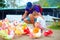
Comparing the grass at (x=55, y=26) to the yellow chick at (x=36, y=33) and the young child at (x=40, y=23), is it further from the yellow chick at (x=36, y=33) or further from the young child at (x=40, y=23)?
the yellow chick at (x=36, y=33)

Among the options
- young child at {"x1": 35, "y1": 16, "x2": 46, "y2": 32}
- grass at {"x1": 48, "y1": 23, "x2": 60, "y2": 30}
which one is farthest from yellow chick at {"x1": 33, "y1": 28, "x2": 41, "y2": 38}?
grass at {"x1": 48, "y1": 23, "x2": 60, "y2": 30}

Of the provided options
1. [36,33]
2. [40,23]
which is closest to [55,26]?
[40,23]

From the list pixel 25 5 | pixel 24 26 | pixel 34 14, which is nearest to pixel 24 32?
pixel 24 26

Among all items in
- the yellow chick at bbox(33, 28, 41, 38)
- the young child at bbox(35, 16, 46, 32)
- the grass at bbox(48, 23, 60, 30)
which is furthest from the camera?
the grass at bbox(48, 23, 60, 30)

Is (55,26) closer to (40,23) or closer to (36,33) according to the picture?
(40,23)

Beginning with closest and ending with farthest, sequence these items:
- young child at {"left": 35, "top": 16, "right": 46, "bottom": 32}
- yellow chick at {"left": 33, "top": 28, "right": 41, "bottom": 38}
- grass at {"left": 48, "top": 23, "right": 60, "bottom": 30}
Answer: yellow chick at {"left": 33, "top": 28, "right": 41, "bottom": 38}, young child at {"left": 35, "top": 16, "right": 46, "bottom": 32}, grass at {"left": 48, "top": 23, "right": 60, "bottom": 30}

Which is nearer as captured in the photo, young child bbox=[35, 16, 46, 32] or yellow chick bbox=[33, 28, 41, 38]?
yellow chick bbox=[33, 28, 41, 38]

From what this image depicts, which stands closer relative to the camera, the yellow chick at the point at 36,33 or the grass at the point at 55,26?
the yellow chick at the point at 36,33

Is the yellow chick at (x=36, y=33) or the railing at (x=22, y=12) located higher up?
the railing at (x=22, y=12)

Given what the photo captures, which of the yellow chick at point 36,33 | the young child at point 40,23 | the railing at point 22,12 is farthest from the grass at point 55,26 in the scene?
the yellow chick at point 36,33

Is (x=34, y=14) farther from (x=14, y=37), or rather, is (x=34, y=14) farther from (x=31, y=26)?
(x=14, y=37)

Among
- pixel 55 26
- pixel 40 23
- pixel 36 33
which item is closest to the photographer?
pixel 36 33

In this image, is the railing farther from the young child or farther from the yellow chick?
the yellow chick

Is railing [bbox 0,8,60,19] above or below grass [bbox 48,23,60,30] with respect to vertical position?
above
